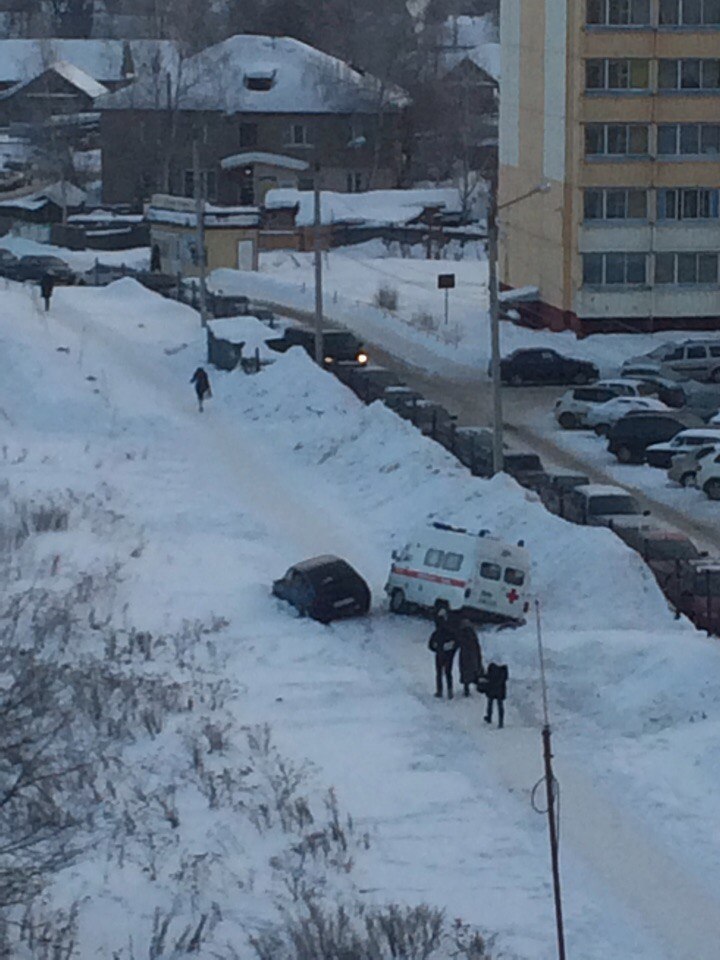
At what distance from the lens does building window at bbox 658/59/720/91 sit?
51.2 meters

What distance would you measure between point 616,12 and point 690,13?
79.2 inches

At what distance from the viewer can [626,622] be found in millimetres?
24703

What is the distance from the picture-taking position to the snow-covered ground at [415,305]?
50594 mm

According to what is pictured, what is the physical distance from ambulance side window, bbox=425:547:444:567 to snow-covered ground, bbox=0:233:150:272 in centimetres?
4127

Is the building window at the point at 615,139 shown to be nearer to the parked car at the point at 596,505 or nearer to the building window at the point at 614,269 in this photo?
the building window at the point at 614,269

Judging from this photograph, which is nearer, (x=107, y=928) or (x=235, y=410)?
(x=107, y=928)

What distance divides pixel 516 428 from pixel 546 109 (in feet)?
51.1

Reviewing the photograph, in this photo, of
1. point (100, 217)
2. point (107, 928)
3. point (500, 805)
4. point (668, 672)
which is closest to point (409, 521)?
point (668, 672)

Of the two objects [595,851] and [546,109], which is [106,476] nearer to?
[595,851]

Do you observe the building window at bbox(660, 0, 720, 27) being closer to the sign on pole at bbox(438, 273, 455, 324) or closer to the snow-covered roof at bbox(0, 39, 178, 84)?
the sign on pole at bbox(438, 273, 455, 324)

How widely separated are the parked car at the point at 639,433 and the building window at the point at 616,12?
16286mm

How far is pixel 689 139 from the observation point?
51750 millimetres

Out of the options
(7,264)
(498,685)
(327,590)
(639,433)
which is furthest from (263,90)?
(498,685)

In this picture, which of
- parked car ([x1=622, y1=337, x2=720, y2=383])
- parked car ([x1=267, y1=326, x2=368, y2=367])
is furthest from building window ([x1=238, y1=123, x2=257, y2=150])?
parked car ([x1=622, y1=337, x2=720, y2=383])
